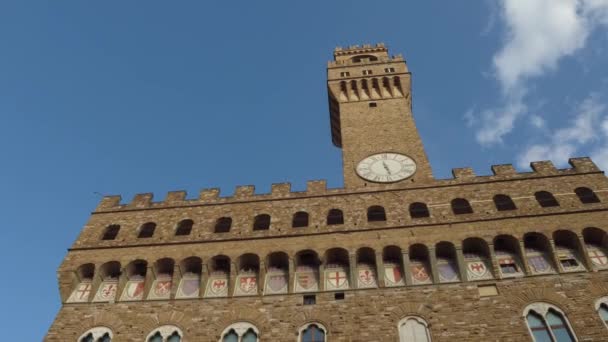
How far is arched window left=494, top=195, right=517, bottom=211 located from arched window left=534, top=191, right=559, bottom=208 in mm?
967

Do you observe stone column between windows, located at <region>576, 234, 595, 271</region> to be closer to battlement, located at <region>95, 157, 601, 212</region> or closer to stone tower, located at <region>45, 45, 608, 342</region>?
stone tower, located at <region>45, 45, 608, 342</region>

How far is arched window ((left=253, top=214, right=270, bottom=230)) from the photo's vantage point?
19234mm

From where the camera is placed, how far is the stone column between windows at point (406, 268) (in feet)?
53.2

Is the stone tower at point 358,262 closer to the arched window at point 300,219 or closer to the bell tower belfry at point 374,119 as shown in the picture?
the arched window at point 300,219

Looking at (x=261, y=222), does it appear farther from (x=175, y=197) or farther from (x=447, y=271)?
(x=447, y=271)

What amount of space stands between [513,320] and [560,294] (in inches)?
69.5

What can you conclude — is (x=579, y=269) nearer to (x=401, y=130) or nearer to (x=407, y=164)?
(x=407, y=164)

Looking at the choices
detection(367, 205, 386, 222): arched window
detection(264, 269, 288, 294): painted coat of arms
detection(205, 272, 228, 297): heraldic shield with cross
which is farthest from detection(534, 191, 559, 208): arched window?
detection(205, 272, 228, 297): heraldic shield with cross

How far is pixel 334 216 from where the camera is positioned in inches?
760

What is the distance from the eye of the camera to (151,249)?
18.2 m

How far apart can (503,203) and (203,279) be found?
10.9 m

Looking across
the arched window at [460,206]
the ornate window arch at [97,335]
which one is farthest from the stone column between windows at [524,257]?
the ornate window arch at [97,335]

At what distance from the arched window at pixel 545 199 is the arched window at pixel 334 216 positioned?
704 cm

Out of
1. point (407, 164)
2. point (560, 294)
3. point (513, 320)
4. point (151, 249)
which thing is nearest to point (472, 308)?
point (513, 320)
